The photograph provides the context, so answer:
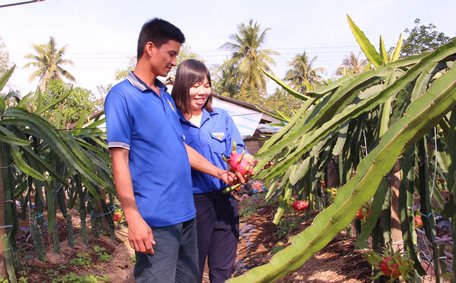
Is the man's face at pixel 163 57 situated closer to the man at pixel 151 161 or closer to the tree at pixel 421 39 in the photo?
the man at pixel 151 161

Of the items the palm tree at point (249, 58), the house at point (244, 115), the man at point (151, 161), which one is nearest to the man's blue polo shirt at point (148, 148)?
the man at point (151, 161)

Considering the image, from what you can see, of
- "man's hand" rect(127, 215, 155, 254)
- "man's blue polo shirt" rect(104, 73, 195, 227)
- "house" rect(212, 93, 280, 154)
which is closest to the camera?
"man's hand" rect(127, 215, 155, 254)

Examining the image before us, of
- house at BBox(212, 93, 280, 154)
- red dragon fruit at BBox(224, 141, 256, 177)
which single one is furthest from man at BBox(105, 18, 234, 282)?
house at BBox(212, 93, 280, 154)

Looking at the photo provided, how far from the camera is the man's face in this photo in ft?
6.73

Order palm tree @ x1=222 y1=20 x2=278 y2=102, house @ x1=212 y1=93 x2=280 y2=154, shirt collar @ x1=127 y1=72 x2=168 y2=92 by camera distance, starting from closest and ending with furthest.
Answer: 1. shirt collar @ x1=127 y1=72 x2=168 y2=92
2. house @ x1=212 y1=93 x2=280 y2=154
3. palm tree @ x1=222 y1=20 x2=278 y2=102

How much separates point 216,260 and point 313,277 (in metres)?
1.22

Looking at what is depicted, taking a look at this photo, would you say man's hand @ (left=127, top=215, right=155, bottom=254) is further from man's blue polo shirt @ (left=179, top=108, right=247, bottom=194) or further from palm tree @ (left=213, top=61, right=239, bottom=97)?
palm tree @ (left=213, top=61, right=239, bottom=97)

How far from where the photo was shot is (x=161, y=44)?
205cm

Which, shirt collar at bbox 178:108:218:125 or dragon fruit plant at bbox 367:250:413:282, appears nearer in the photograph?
dragon fruit plant at bbox 367:250:413:282

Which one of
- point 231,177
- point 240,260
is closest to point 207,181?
point 231,177

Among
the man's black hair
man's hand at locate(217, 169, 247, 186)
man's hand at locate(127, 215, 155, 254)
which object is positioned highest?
the man's black hair

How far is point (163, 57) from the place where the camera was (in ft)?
6.77

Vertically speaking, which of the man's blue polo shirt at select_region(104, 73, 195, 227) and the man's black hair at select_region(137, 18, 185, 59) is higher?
the man's black hair at select_region(137, 18, 185, 59)

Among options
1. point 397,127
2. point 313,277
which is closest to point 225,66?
point 313,277
